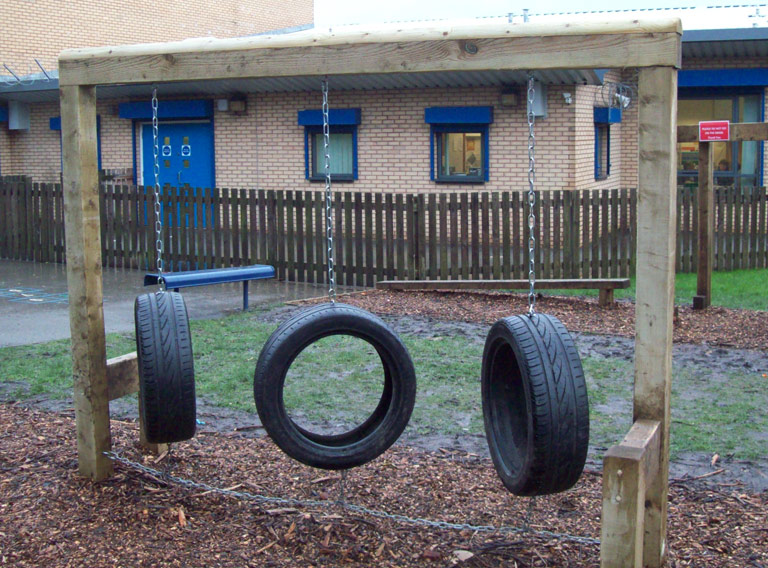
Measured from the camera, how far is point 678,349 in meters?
8.21

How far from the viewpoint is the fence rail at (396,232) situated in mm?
12164

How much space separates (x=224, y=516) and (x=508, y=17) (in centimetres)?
1594

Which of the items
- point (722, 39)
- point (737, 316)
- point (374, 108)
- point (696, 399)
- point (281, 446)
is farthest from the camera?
point (374, 108)

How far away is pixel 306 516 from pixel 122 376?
1.40 meters

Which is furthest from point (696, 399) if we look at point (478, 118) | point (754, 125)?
point (478, 118)

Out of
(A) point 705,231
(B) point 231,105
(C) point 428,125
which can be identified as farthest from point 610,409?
(B) point 231,105

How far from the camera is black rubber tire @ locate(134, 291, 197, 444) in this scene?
15.0 ft

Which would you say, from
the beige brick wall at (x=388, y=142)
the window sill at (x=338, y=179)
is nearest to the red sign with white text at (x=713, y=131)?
the beige brick wall at (x=388, y=142)

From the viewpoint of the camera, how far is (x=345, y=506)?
4.59 m

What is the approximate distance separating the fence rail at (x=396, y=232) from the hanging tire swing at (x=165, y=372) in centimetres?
693

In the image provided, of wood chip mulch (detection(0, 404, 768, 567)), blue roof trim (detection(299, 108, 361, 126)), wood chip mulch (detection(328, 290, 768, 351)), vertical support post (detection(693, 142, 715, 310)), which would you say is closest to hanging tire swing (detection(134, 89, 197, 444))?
wood chip mulch (detection(0, 404, 768, 567))

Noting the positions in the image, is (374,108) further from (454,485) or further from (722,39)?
(454,485)

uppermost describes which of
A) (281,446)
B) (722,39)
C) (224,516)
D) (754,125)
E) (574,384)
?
(722,39)

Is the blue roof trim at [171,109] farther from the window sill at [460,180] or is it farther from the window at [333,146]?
the window sill at [460,180]
